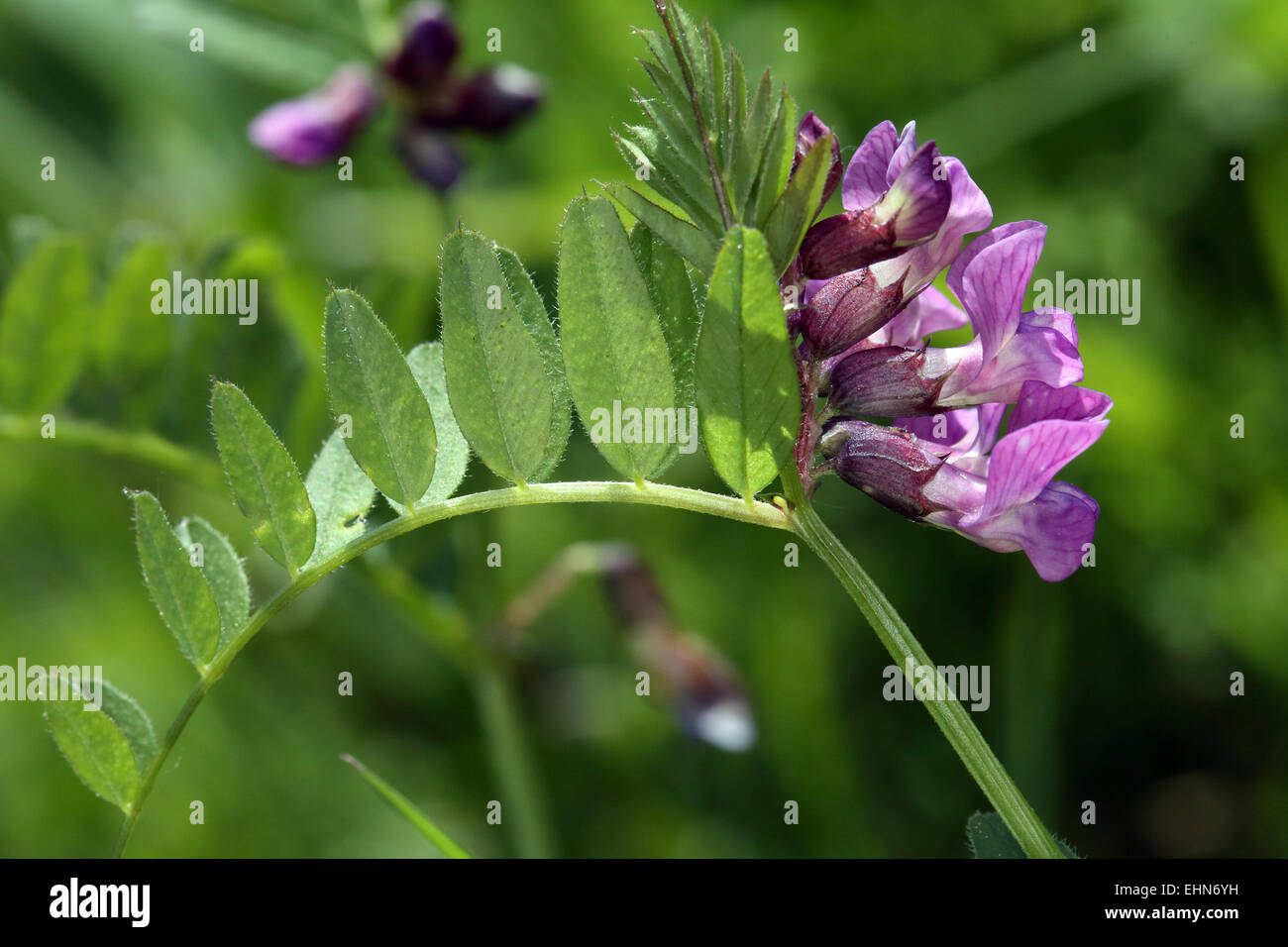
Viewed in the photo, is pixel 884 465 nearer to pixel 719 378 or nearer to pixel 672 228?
pixel 719 378

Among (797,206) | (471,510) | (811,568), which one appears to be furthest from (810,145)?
(811,568)

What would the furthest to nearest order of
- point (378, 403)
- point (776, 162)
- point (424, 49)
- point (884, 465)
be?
point (424, 49) → point (378, 403) → point (884, 465) → point (776, 162)

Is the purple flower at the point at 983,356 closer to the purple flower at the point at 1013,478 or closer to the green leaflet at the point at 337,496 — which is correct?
the purple flower at the point at 1013,478

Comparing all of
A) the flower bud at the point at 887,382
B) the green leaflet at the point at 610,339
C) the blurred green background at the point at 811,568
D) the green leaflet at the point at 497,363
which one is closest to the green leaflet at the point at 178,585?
the green leaflet at the point at 497,363

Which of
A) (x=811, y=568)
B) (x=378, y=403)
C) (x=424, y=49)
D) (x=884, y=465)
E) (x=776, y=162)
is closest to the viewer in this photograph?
(x=776, y=162)
